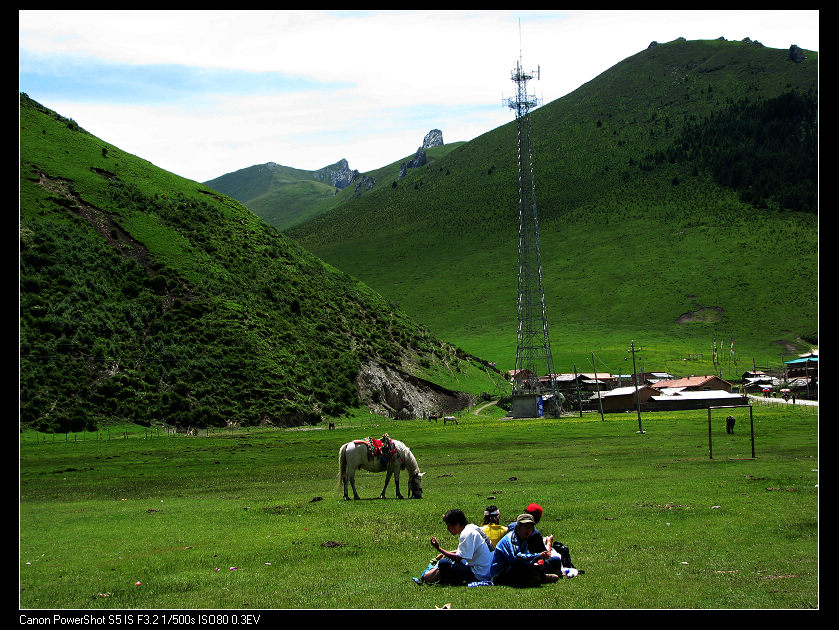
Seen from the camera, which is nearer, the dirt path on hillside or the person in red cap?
the person in red cap

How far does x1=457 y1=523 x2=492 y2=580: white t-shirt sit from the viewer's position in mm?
15781

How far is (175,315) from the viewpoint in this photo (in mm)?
96375

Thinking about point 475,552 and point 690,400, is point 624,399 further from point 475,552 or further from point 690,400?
point 475,552

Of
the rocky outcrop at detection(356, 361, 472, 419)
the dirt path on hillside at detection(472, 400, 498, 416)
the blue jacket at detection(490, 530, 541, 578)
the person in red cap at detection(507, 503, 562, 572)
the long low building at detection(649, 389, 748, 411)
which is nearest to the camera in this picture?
the blue jacket at detection(490, 530, 541, 578)

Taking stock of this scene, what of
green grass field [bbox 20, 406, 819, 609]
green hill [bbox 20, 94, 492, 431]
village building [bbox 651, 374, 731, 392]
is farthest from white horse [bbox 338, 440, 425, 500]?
village building [bbox 651, 374, 731, 392]

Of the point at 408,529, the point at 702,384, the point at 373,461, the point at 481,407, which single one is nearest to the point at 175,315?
the point at 481,407

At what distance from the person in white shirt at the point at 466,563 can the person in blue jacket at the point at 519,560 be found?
20cm

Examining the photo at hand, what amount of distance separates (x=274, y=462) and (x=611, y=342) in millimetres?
133069

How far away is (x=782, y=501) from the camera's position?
78.8 feet

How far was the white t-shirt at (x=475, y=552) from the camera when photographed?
51.8 ft

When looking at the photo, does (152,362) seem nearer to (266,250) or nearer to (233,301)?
(233,301)

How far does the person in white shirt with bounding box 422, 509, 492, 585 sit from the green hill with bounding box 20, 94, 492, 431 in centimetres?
6330

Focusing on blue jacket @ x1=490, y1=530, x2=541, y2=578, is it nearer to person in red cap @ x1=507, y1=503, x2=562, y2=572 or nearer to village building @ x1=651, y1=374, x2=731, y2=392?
person in red cap @ x1=507, y1=503, x2=562, y2=572

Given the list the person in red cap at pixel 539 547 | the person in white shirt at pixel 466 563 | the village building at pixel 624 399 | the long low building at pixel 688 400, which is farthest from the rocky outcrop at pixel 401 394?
the person in red cap at pixel 539 547
